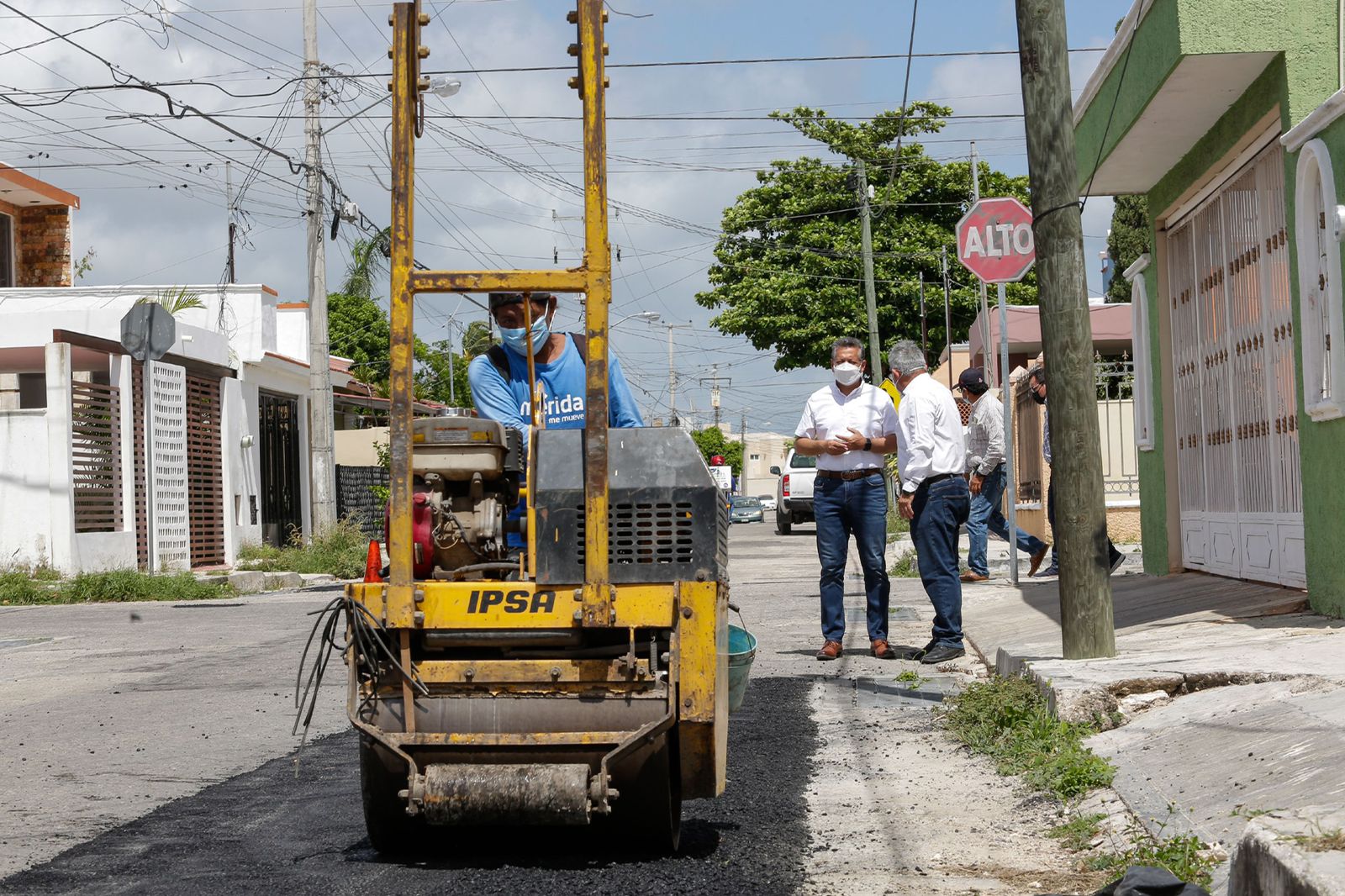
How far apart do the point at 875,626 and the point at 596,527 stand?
5338 mm

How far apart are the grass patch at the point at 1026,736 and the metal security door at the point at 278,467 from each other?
880 inches

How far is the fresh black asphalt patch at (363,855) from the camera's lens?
14.6 feet

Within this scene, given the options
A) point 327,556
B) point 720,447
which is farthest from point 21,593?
point 720,447

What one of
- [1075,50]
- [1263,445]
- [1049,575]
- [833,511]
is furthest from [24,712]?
[1075,50]

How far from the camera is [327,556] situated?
877 inches

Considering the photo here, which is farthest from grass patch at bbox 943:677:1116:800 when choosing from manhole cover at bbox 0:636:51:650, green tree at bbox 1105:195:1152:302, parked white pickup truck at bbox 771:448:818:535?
green tree at bbox 1105:195:1152:302

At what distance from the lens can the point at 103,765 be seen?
22.5 ft

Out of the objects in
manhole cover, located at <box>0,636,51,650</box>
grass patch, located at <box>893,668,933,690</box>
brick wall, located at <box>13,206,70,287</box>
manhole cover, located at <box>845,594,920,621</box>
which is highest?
brick wall, located at <box>13,206,70,287</box>

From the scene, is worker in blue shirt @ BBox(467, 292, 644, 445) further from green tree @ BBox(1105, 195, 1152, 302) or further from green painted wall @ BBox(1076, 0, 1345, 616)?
green tree @ BBox(1105, 195, 1152, 302)

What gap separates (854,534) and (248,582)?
12073 millimetres

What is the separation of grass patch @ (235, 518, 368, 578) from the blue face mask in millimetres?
16059

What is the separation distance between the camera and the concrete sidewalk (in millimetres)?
4141

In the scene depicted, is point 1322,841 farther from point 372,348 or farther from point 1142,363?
point 372,348

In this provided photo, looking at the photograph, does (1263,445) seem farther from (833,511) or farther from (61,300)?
(61,300)
